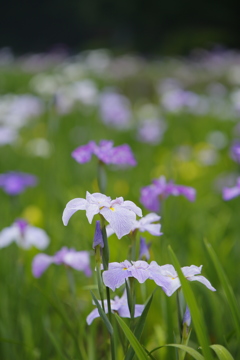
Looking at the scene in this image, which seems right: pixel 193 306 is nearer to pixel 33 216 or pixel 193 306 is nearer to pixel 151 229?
pixel 151 229

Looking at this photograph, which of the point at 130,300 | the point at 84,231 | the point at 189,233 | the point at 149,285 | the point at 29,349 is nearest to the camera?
the point at 130,300

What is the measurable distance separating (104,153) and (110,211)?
279 mm

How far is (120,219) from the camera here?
0.66 meters

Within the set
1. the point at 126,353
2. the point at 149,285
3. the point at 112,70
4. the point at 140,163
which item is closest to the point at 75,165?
the point at 140,163

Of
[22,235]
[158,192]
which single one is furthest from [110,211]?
[22,235]

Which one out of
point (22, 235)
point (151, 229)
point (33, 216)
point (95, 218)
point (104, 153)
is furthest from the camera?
point (33, 216)

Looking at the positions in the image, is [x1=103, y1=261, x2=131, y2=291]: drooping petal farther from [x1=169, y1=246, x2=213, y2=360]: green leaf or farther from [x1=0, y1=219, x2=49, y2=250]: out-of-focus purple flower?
[x1=0, y1=219, x2=49, y2=250]: out-of-focus purple flower

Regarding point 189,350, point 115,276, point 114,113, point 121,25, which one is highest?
point 115,276

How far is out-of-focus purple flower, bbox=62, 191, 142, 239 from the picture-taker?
2.13ft

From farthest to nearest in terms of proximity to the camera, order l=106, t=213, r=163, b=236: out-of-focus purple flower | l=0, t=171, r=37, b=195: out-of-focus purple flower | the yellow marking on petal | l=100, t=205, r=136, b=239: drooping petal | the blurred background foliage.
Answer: the blurred background foliage < the yellow marking on petal < l=0, t=171, r=37, b=195: out-of-focus purple flower < l=106, t=213, r=163, b=236: out-of-focus purple flower < l=100, t=205, r=136, b=239: drooping petal

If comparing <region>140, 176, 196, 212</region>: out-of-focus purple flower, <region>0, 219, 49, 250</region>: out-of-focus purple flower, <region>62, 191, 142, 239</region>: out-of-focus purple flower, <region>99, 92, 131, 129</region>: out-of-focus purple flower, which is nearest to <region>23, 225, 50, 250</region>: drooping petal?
<region>0, 219, 49, 250</region>: out-of-focus purple flower

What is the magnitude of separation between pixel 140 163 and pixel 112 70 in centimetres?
515

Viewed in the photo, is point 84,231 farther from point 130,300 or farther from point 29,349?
point 130,300

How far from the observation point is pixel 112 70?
25.6 ft
